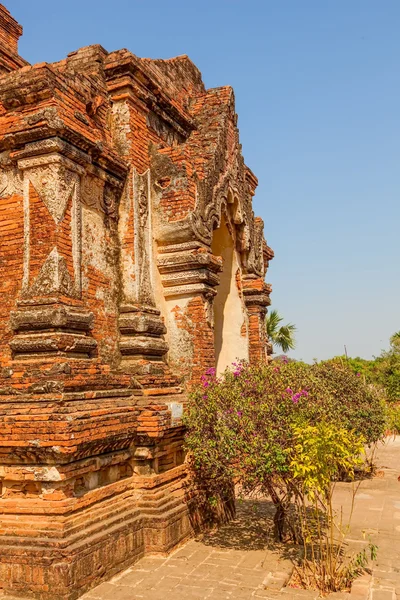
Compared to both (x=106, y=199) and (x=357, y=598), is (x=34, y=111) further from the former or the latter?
(x=357, y=598)

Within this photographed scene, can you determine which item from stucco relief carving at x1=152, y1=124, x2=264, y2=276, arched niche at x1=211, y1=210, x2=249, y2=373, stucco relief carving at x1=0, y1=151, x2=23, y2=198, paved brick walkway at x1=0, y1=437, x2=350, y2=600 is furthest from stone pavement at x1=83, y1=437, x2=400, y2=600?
stucco relief carving at x1=0, y1=151, x2=23, y2=198

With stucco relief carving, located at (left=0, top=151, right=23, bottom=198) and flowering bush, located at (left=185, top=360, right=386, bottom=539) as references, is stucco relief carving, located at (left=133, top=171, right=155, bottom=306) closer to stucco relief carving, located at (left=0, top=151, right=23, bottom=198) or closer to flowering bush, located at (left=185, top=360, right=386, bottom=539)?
flowering bush, located at (left=185, top=360, right=386, bottom=539)

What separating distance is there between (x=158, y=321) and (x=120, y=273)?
85 cm

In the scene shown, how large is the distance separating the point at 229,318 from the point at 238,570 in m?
6.12

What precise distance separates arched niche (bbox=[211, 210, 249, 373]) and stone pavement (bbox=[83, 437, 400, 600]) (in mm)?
3572

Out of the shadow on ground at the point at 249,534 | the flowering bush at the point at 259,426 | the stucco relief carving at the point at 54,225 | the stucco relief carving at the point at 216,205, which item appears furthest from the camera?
the stucco relief carving at the point at 216,205

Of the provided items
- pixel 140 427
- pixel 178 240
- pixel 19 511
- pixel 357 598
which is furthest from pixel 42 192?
pixel 357 598

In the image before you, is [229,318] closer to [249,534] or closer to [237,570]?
[249,534]

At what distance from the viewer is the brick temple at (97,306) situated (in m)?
5.63

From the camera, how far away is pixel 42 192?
658cm

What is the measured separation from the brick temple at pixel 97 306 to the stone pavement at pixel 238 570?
0.81 ft

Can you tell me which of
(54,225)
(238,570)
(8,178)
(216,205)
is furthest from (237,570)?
(216,205)

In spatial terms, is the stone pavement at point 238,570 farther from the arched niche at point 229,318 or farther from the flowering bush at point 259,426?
the arched niche at point 229,318

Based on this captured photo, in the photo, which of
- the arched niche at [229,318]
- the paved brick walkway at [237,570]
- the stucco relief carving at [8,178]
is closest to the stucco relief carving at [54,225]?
the stucco relief carving at [8,178]
